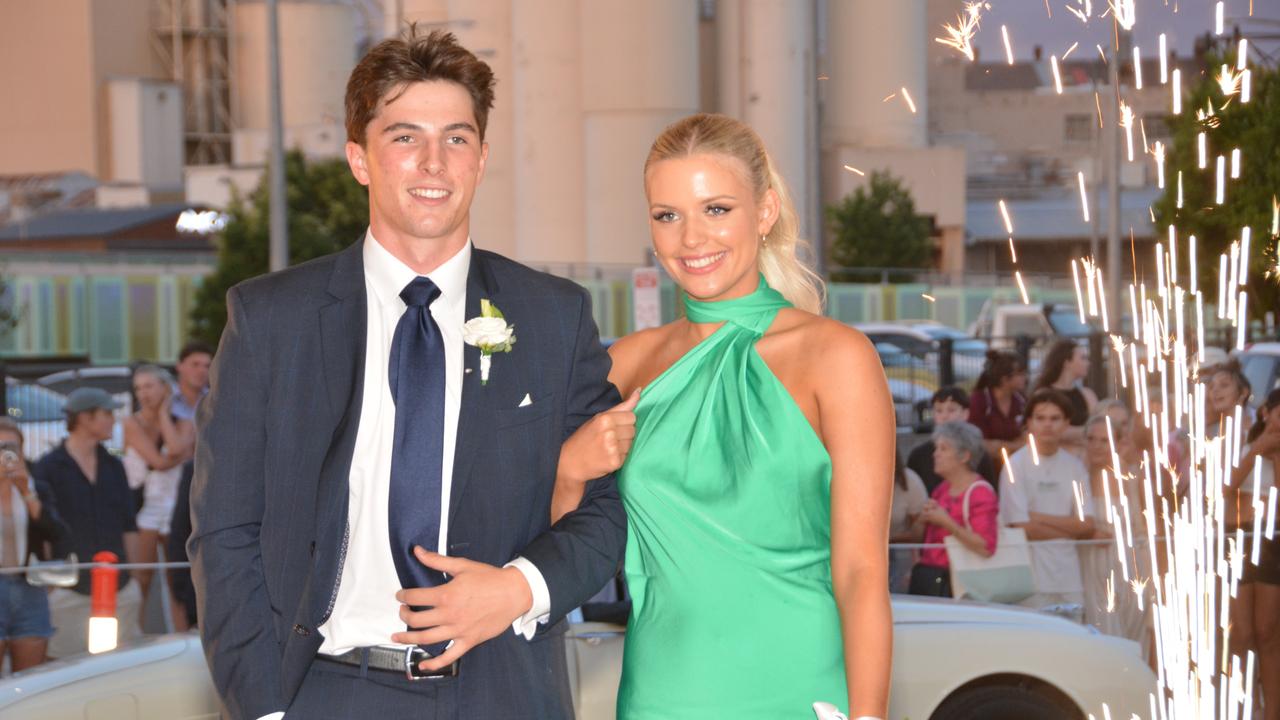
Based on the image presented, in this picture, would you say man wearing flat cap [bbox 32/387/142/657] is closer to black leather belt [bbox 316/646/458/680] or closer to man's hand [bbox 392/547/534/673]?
black leather belt [bbox 316/646/458/680]

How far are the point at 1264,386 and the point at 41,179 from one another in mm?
53163

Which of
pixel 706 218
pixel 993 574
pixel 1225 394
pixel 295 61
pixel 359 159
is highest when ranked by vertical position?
pixel 295 61

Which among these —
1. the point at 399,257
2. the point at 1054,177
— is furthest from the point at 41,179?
the point at 399,257

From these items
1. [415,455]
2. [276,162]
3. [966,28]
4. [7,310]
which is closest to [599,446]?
[415,455]

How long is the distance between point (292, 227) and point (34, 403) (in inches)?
849

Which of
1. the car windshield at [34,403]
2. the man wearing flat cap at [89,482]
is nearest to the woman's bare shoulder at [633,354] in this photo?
the man wearing flat cap at [89,482]

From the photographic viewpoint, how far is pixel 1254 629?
294 inches

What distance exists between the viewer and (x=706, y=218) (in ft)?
11.1

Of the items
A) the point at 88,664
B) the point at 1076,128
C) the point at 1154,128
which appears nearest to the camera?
the point at 88,664

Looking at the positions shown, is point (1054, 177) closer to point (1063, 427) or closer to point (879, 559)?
point (1063, 427)

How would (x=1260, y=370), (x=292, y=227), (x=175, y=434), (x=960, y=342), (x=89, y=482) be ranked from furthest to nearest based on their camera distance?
(x=292, y=227)
(x=960, y=342)
(x=1260, y=370)
(x=175, y=434)
(x=89, y=482)

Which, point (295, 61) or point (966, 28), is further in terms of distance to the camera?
point (295, 61)

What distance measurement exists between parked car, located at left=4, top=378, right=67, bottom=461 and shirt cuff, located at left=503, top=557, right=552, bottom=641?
15539mm

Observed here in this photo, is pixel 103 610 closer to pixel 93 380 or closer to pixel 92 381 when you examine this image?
pixel 92 381
